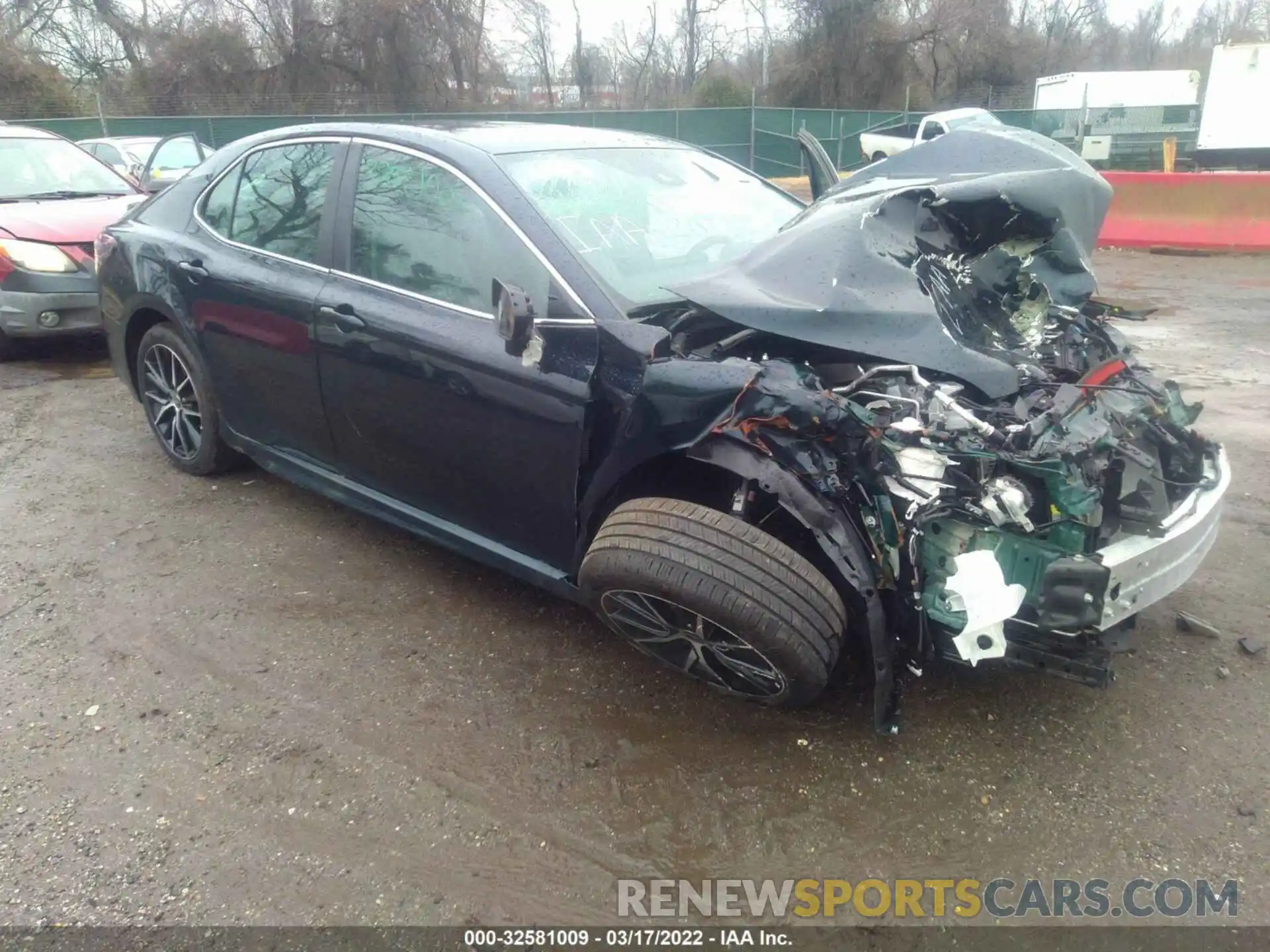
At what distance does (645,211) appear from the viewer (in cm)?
347

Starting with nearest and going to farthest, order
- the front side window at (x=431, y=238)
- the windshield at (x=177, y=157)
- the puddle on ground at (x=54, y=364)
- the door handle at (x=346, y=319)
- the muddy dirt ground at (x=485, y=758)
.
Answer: the muddy dirt ground at (x=485, y=758) < the front side window at (x=431, y=238) < the door handle at (x=346, y=319) < the puddle on ground at (x=54, y=364) < the windshield at (x=177, y=157)

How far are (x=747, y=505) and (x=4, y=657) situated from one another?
2703mm

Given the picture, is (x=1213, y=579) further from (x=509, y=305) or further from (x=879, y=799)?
(x=509, y=305)

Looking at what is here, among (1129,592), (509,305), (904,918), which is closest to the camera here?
(904,918)

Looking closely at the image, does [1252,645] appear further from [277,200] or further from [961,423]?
[277,200]

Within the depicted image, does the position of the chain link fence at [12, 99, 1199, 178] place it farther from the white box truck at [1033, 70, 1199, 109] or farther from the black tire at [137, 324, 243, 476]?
the black tire at [137, 324, 243, 476]

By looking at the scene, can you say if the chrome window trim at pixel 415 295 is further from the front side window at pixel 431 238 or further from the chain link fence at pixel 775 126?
the chain link fence at pixel 775 126

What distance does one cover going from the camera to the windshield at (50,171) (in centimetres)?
744

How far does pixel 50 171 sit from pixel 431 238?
6.30 meters

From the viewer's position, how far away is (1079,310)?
3559 mm

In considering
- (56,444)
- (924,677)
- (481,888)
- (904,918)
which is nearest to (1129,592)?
(924,677)

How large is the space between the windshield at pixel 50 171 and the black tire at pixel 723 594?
23.2 ft

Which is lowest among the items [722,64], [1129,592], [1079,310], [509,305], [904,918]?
[904,918]

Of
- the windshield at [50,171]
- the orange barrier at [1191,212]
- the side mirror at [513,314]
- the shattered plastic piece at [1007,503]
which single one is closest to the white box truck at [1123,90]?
the orange barrier at [1191,212]
